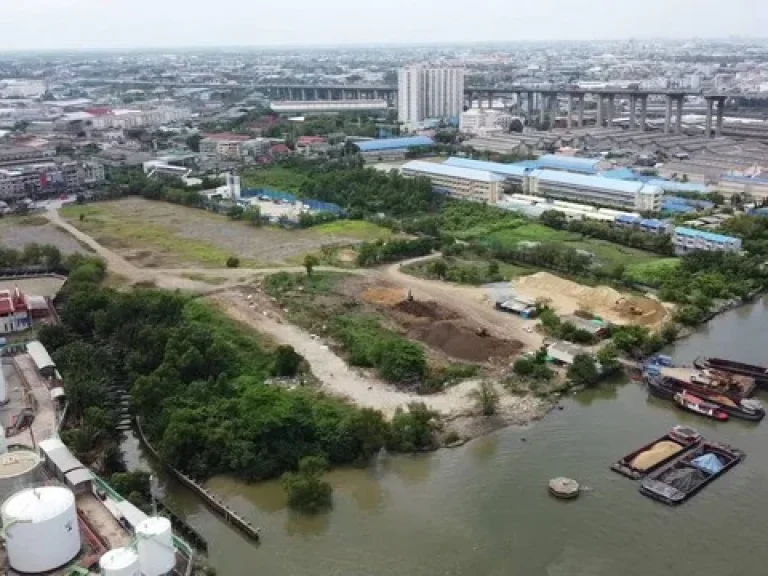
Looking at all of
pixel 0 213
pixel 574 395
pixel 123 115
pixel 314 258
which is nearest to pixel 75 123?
pixel 123 115

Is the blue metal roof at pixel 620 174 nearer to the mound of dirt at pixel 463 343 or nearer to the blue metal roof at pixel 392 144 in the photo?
the blue metal roof at pixel 392 144

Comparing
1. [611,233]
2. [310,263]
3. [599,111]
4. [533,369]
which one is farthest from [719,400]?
[599,111]

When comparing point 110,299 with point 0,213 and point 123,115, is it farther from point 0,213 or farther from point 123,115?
point 123,115

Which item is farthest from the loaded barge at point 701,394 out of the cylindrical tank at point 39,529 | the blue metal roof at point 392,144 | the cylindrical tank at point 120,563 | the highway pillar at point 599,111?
the highway pillar at point 599,111

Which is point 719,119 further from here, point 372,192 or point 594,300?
point 594,300

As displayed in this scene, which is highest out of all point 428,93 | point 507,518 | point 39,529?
point 428,93

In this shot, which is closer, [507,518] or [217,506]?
[507,518]
